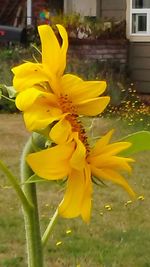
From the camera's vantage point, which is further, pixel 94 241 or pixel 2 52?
pixel 2 52

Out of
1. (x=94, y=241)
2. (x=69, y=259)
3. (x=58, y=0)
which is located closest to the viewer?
(x=69, y=259)

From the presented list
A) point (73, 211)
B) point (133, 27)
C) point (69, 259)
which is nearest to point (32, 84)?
point (73, 211)

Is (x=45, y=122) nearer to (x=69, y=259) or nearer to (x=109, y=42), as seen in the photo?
(x=69, y=259)

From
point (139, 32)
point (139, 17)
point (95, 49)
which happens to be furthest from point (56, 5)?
point (95, 49)

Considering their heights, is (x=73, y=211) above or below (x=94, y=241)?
above

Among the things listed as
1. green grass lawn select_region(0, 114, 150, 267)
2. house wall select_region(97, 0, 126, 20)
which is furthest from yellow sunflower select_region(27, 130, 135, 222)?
house wall select_region(97, 0, 126, 20)

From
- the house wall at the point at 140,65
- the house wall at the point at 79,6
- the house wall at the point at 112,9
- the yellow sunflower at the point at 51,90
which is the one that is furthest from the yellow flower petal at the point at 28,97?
the house wall at the point at 79,6

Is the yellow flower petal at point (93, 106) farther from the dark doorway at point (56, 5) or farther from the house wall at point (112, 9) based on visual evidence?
the dark doorway at point (56, 5)

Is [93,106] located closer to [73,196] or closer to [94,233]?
[73,196]
